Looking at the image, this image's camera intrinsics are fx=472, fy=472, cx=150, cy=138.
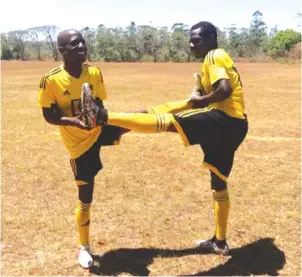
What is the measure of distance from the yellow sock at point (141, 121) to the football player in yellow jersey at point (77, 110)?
0.74 feet

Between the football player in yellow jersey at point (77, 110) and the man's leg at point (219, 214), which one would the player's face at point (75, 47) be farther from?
the man's leg at point (219, 214)

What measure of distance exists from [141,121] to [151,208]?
243 centimetres

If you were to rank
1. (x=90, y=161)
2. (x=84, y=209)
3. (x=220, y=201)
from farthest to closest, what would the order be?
(x=220, y=201), (x=84, y=209), (x=90, y=161)

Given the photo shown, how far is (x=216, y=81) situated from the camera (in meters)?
4.07

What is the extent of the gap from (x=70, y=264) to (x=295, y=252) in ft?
7.72

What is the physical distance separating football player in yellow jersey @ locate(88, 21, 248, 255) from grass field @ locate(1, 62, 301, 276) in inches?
43.0

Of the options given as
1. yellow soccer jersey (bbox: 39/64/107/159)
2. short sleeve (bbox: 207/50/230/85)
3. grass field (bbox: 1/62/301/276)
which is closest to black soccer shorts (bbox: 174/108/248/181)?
short sleeve (bbox: 207/50/230/85)

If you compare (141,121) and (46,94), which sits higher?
(46,94)

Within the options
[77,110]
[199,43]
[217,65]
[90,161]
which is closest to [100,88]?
[77,110]

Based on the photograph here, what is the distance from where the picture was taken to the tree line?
68500 mm

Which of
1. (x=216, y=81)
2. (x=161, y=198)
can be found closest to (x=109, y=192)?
(x=161, y=198)

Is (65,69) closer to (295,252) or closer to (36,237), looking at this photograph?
(36,237)

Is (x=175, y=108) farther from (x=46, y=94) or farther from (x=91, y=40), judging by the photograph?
(x=91, y=40)

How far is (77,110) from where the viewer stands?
168 inches
